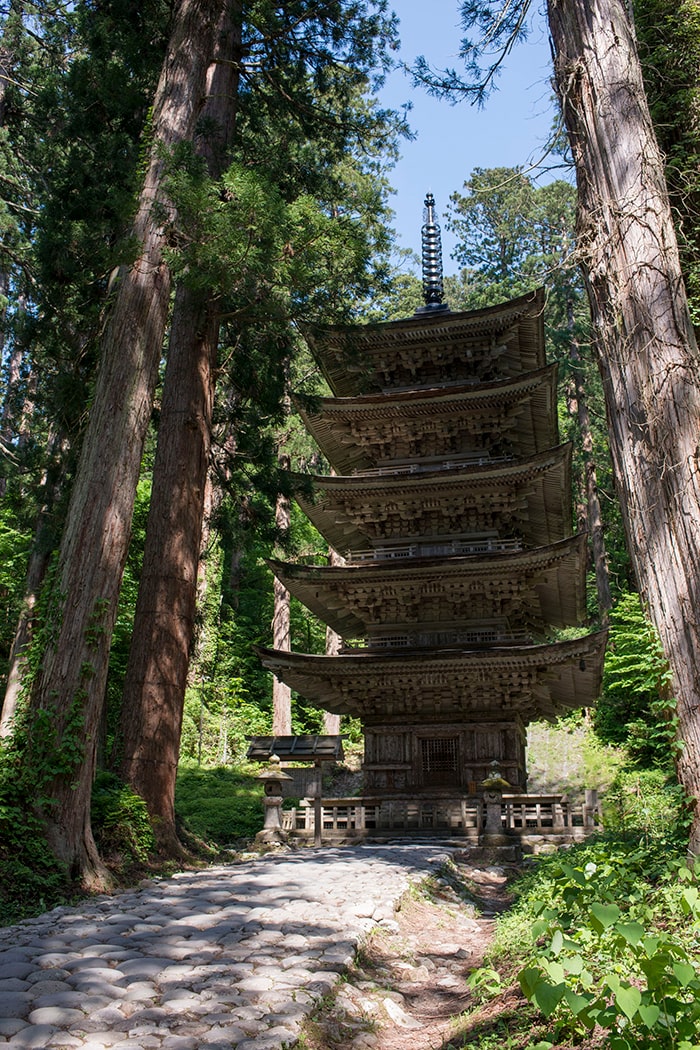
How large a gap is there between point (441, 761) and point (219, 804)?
20.4 ft

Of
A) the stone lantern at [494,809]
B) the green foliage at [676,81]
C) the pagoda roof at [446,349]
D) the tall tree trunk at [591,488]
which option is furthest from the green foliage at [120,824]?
the tall tree trunk at [591,488]

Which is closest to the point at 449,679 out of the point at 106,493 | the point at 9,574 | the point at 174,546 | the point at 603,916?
the point at 174,546

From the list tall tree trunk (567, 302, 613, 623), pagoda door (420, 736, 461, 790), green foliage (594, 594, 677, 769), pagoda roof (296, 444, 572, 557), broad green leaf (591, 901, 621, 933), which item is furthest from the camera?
tall tree trunk (567, 302, 613, 623)

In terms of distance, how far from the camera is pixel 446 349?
661 inches

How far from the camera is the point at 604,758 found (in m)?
23.6

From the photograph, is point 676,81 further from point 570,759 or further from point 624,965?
point 570,759

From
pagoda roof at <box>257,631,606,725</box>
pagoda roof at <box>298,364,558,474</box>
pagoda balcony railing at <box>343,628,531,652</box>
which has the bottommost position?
pagoda roof at <box>257,631,606,725</box>

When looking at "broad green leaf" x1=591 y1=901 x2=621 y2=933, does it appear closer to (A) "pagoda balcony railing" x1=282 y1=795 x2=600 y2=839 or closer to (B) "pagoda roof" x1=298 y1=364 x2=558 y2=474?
(A) "pagoda balcony railing" x1=282 y1=795 x2=600 y2=839

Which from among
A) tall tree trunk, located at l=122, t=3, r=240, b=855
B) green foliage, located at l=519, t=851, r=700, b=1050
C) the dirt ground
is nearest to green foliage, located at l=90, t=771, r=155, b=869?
tall tree trunk, located at l=122, t=3, r=240, b=855

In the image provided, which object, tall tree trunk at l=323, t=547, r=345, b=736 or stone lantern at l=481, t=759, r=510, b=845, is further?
tall tree trunk at l=323, t=547, r=345, b=736

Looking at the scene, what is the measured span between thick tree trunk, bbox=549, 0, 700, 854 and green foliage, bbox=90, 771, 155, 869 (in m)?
5.95

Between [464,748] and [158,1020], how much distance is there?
11.6 metres

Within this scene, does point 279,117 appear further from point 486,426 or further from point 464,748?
point 464,748

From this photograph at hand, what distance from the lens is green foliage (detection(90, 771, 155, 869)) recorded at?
26.3 ft
